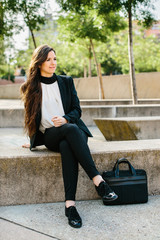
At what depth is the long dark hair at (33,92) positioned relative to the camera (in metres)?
3.49

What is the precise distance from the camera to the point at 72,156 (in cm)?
312

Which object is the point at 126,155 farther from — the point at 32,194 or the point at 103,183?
the point at 32,194

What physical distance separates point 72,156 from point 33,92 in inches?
36.5

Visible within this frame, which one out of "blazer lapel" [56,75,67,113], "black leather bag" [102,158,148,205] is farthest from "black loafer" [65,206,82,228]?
"blazer lapel" [56,75,67,113]

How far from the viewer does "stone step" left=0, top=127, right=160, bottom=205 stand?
132 inches

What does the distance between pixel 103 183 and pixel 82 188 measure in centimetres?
55

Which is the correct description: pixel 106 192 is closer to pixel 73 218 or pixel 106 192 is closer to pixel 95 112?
pixel 73 218

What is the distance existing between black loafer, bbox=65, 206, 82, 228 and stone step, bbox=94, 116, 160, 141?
3550mm

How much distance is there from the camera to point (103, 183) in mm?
3023

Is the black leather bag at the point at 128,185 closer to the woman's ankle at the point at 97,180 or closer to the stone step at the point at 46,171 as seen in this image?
the woman's ankle at the point at 97,180

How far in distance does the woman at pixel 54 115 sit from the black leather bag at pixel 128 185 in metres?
0.23

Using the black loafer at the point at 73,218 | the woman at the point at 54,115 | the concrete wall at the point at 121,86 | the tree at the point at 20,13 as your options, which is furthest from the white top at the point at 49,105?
the concrete wall at the point at 121,86

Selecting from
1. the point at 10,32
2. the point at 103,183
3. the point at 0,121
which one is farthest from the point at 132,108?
the point at 10,32

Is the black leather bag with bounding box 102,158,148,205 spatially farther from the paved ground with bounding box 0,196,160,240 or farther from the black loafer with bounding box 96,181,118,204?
the black loafer with bounding box 96,181,118,204
